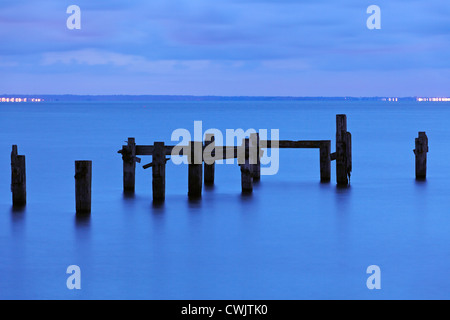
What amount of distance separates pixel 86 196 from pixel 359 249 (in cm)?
565

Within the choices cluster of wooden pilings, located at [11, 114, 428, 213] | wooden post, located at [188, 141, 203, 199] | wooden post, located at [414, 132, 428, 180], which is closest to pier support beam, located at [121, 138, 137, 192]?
cluster of wooden pilings, located at [11, 114, 428, 213]

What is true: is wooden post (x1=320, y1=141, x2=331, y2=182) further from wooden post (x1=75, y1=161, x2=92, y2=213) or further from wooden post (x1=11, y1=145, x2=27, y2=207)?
wooden post (x1=11, y1=145, x2=27, y2=207)

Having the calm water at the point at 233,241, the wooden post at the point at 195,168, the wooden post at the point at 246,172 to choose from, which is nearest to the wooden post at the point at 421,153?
the calm water at the point at 233,241

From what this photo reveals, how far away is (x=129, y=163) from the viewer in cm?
1869

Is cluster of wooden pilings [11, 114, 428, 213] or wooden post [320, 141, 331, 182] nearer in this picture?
cluster of wooden pilings [11, 114, 428, 213]

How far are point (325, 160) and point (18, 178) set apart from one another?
28.9ft

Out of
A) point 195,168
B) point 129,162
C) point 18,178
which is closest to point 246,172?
point 195,168

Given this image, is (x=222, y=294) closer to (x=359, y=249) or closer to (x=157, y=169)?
(x=359, y=249)

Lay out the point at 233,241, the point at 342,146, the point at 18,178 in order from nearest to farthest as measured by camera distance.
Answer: the point at 233,241, the point at 18,178, the point at 342,146

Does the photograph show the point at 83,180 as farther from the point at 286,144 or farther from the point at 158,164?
the point at 286,144

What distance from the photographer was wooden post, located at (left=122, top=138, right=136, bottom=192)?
18.1 meters
